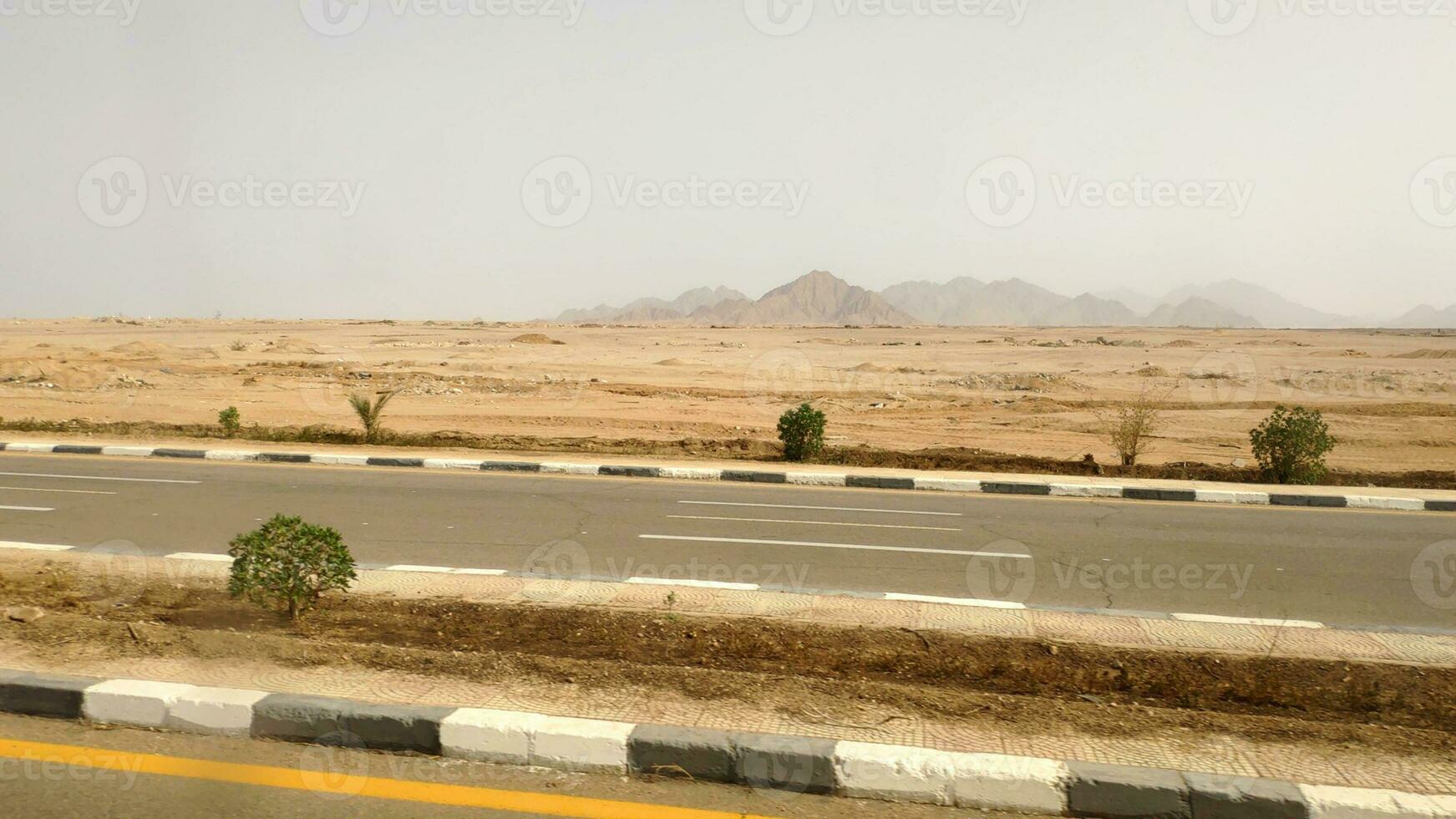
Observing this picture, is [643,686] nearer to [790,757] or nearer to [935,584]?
[790,757]

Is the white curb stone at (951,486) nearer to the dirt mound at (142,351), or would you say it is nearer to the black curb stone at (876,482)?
the black curb stone at (876,482)

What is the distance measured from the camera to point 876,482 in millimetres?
13805

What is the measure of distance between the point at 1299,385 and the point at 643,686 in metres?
38.8

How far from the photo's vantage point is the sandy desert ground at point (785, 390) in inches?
914

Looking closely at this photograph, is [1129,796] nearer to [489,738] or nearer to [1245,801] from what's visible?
[1245,801]

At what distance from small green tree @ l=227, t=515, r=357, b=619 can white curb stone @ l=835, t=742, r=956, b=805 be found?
3.86 m

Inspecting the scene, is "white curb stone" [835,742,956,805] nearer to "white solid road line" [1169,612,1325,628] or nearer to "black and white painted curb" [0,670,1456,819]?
"black and white painted curb" [0,670,1456,819]

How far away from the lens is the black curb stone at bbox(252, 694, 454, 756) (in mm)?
4605

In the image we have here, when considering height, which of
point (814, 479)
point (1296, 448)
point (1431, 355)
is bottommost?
point (814, 479)

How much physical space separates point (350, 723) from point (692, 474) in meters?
9.70

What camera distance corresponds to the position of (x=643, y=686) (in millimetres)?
5172

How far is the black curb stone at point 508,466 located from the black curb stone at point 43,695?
9.64m

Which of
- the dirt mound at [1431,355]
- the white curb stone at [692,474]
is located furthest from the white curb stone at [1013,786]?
Result: the dirt mound at [1431,355]

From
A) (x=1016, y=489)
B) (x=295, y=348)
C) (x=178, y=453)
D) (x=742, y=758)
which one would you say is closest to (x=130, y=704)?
(x=742, y=758)
